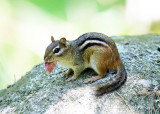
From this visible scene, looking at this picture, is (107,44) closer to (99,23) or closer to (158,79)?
(158,79)

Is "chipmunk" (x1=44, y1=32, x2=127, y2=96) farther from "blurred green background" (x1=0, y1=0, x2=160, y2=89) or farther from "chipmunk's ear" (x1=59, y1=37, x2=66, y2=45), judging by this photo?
"blurred green background" (x1=0, y1=0, x2=160, y2=89)

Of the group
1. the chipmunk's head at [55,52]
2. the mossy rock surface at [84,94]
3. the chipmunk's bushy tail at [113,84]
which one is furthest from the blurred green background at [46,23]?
the chipmunk's bushy tail at [113,84]

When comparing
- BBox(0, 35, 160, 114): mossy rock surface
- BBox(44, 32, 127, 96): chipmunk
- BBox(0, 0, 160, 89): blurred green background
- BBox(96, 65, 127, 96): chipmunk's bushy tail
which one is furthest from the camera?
BBox(0, 0, 160, 89): blurred green background

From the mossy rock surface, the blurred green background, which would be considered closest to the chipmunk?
the mossy rock surface

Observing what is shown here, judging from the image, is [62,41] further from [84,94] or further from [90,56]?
[84,94]

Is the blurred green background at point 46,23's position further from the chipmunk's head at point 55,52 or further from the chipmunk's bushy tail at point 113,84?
the chipmunk's bushy tail at point 113,84

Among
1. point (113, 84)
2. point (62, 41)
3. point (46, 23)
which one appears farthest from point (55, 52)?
point (46, 23)
